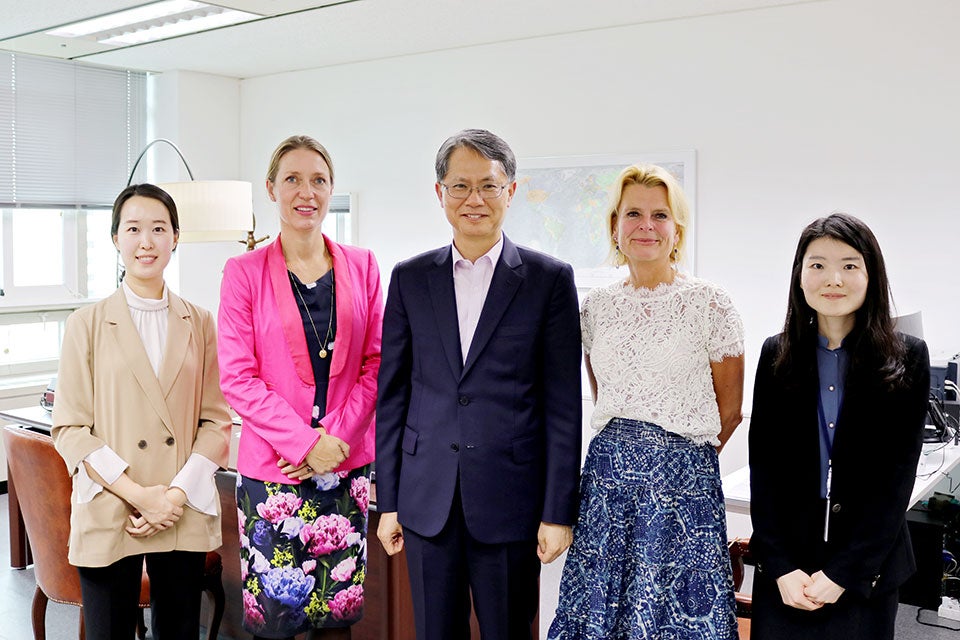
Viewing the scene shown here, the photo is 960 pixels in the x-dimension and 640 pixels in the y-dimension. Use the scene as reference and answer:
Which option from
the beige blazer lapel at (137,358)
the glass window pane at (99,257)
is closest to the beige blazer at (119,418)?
the beige blazer lapel at (137,358)

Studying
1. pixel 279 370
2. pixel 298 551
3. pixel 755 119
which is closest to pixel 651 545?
pixel 298 551

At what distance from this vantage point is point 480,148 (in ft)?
6.75

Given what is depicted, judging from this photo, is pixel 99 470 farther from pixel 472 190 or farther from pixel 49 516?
pixel 472 190

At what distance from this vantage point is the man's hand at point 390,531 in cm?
214

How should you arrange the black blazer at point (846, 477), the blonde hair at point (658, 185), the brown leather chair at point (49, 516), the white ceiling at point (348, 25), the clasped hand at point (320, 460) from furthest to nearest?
the white ceiling at point (348, 25), the brown leather chair at point (49, 516), the clasped hand at point (320, 460), the blonde hair at point (658, 185), the black blazer at point (846, 477)

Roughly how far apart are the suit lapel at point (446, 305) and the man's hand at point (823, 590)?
89cm

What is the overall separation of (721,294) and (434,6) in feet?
11.0

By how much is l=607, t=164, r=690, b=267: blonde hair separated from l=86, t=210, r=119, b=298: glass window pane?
5673 mm

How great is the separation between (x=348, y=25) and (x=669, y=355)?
13.1 ft

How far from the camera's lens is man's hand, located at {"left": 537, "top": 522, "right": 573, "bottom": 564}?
201 cm

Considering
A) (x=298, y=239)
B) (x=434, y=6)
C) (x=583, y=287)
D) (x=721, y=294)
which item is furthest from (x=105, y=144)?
(x=721, y=294)

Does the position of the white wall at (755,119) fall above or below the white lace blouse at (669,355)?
above

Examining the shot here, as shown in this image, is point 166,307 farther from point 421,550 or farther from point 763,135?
point 763,135

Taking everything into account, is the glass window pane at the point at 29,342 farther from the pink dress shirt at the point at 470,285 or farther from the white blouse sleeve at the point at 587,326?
the white blouse sleeve at the point at 587,326
